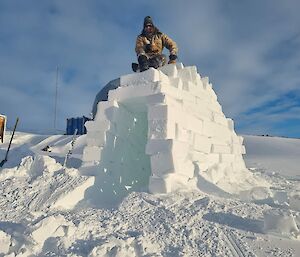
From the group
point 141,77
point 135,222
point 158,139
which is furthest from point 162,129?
point 135,222

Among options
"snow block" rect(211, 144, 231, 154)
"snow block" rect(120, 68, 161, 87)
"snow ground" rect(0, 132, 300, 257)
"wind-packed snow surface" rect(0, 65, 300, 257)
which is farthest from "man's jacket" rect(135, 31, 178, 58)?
"snow ground" rect(0, 132, 300, 257)

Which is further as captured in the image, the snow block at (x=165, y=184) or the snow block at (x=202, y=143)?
the snow block at (x=202, y=143)

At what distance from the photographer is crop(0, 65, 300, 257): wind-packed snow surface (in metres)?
3.03

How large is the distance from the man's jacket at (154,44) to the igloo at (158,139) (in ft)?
2.09

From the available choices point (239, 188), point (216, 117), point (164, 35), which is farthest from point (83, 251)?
point (164, 35)

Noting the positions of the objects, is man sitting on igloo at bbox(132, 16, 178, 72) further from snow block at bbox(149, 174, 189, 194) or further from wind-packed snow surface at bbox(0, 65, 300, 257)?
snow block at bbox(149, 174, 189, 194)

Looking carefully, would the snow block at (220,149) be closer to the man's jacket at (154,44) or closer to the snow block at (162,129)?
the snow block at (162,129)

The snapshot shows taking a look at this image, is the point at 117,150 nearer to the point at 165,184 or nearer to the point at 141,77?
the point at 141,77

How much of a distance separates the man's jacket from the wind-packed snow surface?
1.98 ft

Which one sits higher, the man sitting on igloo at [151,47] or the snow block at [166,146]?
the man sitting on igloo at [151,47]

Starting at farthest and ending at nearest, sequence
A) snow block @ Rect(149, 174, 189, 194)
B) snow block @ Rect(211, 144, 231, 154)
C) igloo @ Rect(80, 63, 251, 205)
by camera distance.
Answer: snow block @ Rect(211, 144, 231, 154)
igloo @ Rect(80, 63, 251, 205)
snow block @ Rect(149, 174, 189, 194)

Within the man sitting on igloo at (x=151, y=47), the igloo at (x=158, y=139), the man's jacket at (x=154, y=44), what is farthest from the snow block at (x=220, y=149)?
the man's jacket at (x=154, y=44)

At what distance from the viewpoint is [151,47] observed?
22.0 ft

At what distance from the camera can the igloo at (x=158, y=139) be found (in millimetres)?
4852
